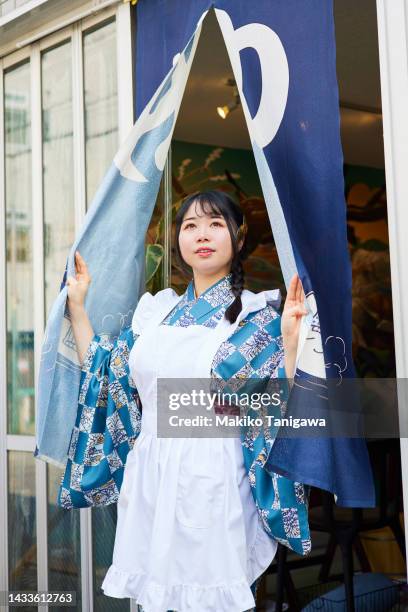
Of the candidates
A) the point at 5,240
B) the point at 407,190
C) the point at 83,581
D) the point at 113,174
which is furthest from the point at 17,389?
the point at 407,190

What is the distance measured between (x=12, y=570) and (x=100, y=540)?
773 millimetres

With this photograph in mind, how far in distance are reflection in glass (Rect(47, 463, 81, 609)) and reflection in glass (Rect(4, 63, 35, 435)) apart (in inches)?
13.3

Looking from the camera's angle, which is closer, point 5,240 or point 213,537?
point 213,537

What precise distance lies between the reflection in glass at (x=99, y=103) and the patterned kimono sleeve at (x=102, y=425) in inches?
39.1

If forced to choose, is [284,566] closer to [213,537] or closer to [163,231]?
[213,537]

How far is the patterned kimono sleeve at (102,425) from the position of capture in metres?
2.60

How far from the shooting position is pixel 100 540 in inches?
128

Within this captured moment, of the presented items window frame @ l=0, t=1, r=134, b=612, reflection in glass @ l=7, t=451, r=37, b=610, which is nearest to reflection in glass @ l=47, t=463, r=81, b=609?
window frame @ l=0, t=1, r=134, b=612

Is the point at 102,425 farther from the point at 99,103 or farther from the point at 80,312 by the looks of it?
the point at 99,103

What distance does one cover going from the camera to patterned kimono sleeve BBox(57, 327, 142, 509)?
102 inches

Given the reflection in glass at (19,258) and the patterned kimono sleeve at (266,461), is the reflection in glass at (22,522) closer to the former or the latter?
the reflection in glass at (19,258)

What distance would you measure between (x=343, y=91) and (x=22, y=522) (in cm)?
333
